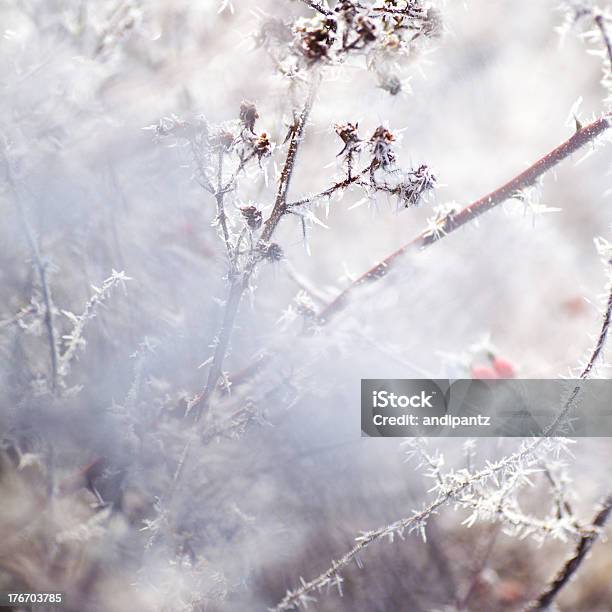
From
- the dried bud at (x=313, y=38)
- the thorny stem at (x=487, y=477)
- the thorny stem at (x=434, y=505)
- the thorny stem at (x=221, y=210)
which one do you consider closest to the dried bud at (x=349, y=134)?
the dried bud at (x=313, y=38)

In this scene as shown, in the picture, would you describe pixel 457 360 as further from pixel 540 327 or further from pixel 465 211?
pixel 540 327

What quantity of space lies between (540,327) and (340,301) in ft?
5.78

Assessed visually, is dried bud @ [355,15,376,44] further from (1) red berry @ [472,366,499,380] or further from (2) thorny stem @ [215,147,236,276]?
(1) red berry @ [472,366,499,380]

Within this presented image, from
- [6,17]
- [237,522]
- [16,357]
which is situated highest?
[6,17]

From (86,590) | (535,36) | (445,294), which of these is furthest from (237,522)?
(535,36)

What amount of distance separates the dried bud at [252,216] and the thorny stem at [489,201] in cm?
45

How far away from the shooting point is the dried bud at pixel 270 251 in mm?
1169

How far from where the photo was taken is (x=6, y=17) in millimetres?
1792

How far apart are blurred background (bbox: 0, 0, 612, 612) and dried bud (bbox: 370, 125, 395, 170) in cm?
15

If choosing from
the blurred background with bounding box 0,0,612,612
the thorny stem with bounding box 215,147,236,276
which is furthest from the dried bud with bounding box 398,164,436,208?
the thorny stem with bounding box 215,147,236,276

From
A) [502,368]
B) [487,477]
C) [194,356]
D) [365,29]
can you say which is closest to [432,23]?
[365,29]

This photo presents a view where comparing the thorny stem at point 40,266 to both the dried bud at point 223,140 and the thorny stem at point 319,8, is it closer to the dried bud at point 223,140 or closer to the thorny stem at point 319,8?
the dried bud at point 223,140

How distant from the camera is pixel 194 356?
5.87 ft

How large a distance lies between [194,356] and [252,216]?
2.63 feet
